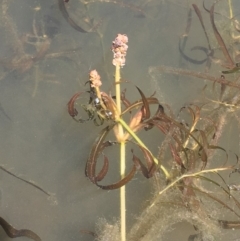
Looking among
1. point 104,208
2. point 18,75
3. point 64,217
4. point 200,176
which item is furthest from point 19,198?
point 200,176

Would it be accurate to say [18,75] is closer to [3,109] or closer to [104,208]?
[3,109]

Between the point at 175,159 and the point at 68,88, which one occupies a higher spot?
the point at 68,88

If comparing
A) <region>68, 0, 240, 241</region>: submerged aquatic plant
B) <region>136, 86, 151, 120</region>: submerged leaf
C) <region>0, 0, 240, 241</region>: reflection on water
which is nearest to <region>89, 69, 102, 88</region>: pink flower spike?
<region>68, 0, 240, 241</region>: submerged aquatic plant

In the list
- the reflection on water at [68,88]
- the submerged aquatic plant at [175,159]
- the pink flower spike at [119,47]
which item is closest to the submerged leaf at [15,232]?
the reflection on water at [68,88]

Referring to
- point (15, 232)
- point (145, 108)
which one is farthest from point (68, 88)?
point (15, 232)

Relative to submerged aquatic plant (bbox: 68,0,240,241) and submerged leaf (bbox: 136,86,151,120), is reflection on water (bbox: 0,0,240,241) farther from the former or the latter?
submerged leaf (bbox: 136,86,151,120)

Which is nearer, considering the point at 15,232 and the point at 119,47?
the point at 119,47

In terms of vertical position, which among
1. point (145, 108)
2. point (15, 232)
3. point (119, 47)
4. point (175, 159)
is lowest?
point (15, 232)

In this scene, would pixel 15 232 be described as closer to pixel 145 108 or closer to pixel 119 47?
pixel 145 108

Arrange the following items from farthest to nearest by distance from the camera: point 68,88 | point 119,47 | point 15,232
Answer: point 68,88 → point 15,232 → point 119,47
